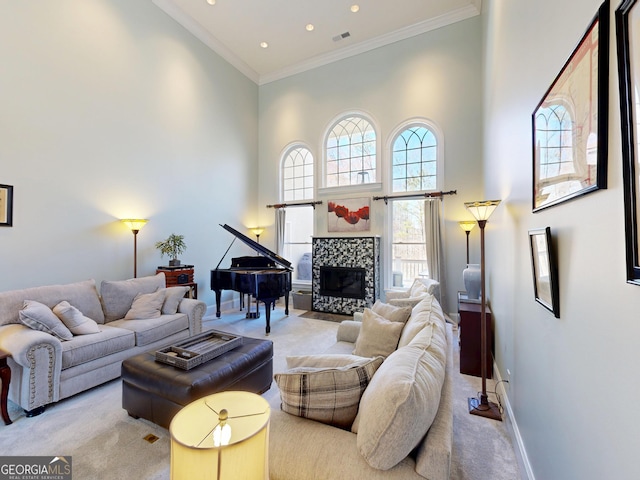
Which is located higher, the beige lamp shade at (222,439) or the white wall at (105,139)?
the white wall at (105,139)

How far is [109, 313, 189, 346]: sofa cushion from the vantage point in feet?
10.4

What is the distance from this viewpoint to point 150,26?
191 inches

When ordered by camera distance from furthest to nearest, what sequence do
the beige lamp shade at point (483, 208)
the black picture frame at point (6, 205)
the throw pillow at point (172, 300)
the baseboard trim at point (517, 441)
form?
1. the throw pillow at point (172, 300)
2. the black picture frame at point (6, 205)
3. the beige lamp shade at point (483, 208)
4. the baseboard trim at point (517, 441)

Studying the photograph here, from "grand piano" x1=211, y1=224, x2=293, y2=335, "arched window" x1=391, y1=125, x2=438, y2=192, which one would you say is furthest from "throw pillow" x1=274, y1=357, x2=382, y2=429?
"arched window" x1=391, y1=125, x2=438, y2=192

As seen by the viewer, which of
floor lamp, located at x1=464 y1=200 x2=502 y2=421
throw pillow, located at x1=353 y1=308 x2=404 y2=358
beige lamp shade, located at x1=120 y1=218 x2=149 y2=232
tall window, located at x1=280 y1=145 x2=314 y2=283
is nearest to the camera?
throw pillow, located at x1=353 y1=308 x2=404 y2=358

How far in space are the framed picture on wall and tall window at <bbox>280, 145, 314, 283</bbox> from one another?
0.64 m

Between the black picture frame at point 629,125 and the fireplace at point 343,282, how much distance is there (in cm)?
504

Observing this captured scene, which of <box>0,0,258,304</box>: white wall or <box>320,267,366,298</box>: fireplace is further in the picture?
<box>320,267,366,298</box>: fireplace

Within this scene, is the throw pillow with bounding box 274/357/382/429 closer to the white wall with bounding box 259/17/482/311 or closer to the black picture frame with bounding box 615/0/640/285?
the black picture frame with bounding box 615/0/640/285

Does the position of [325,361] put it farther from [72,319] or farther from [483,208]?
[72,319]

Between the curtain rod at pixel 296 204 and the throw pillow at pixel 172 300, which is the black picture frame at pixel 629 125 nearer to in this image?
the throw pillow at pixel 172 300

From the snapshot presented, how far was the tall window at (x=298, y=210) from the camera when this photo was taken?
689cm

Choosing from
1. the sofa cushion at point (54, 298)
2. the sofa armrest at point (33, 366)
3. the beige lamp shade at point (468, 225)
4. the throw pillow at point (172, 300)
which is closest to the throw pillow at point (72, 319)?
the sofa cushion at point (54, 298)

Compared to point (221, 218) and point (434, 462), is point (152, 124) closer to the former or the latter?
point (221, 218)
